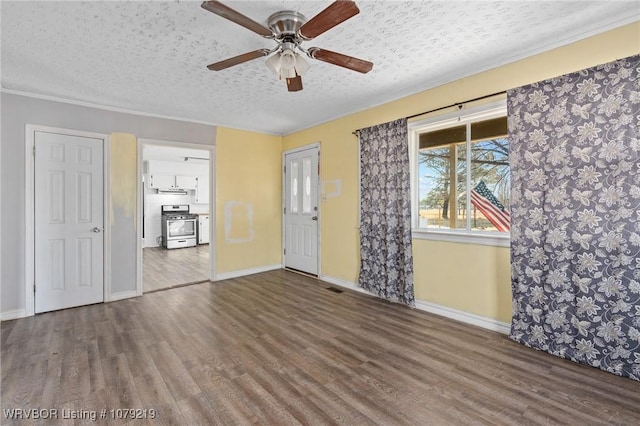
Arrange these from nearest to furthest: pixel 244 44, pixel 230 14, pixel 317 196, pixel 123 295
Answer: pixel 230 14 < pixel 244 44 < pixel 123 295 < pixel 317 196

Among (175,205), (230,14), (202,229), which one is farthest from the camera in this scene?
(202,229)

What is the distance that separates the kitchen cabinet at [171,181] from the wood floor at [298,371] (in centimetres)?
537

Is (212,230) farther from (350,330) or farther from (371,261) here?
(350,330)

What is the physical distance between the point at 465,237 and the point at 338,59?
6.97 feet

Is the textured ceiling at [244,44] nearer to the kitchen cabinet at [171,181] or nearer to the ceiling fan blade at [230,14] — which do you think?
the ceiling fan blade at [230,14]

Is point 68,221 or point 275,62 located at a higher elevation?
point 275,62

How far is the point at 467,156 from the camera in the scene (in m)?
3.10

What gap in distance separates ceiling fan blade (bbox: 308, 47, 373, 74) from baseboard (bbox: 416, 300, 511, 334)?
2.56m

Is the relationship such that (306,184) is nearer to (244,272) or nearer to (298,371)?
(244,272)

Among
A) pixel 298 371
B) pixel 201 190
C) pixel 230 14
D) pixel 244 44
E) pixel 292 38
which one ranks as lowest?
pixel 298 371

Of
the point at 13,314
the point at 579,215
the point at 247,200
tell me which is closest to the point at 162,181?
the point at 247,200

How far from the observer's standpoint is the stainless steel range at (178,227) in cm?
790

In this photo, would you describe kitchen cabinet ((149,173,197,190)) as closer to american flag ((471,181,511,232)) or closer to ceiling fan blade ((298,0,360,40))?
ceiling fan blade ((298,0,360,40))

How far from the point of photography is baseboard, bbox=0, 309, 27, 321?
3174 mm
